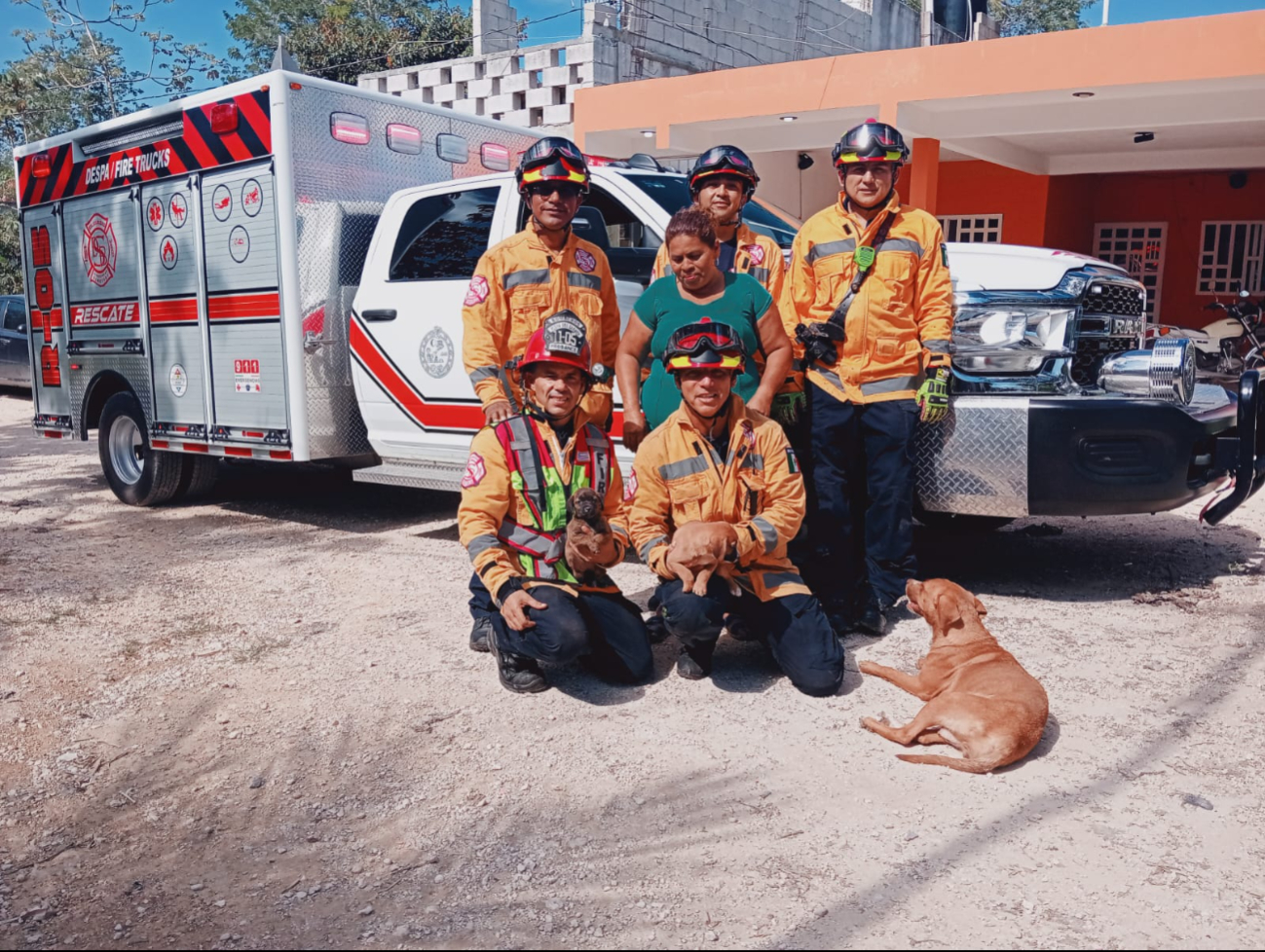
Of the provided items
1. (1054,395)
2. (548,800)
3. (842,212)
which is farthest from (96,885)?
(1054,395)

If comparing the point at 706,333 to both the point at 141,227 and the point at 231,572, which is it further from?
the point at 141,227

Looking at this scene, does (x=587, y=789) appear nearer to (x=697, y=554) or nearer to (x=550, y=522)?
(x=697, y=554)

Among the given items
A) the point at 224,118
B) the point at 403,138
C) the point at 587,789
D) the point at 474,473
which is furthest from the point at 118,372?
the point at 587,789

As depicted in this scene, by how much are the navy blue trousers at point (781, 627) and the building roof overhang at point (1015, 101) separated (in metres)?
9.02

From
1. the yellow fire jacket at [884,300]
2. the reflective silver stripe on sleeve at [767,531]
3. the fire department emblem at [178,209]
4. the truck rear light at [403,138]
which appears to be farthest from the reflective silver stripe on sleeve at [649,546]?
the fire department emblem at [178,209]

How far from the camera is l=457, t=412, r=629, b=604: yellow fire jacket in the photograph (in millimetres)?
3854

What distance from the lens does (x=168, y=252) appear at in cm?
718

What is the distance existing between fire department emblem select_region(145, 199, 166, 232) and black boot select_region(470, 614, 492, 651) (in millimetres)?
4388

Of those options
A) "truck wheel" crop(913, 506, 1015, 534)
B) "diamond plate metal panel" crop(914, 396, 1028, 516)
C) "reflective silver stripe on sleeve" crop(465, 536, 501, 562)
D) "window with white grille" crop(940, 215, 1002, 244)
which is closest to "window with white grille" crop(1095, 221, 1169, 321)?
"window with white grille" crop(940, 215, 1002, 244)

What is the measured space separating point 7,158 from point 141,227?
28.9 m

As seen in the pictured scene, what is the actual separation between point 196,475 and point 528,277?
14.4 ft

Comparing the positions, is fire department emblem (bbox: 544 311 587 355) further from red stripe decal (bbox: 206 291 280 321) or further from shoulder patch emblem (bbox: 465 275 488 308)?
red stripe decal (bbox: 206 291 280 321)

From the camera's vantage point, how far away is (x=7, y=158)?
31109mm

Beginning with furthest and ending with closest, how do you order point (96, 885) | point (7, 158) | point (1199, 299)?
1. point (7, 158)
2. point (1199, 299)
3. point (96, 885)
